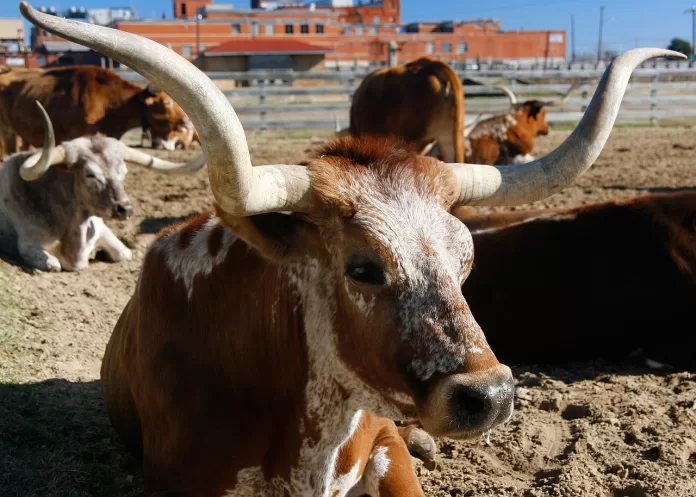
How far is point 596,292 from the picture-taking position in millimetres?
4949

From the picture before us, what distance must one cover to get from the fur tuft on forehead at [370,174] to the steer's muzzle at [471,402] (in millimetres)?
640

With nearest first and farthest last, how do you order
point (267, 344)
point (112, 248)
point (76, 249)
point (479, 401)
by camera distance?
point (479, 401) < point (267, 344) < point (76, 249) < point (112, 248)

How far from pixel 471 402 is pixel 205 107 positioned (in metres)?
1.12

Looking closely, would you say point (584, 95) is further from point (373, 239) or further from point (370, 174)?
point (373, 239)

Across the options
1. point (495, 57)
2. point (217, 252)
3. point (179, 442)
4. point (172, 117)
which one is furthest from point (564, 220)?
point (495, 57)

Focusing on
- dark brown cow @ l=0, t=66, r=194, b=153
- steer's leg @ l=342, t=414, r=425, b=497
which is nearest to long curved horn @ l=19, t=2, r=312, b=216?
steer's leg @ l=342, t=414, r=425, b=497

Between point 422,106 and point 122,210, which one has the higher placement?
point 422,106

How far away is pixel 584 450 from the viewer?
3.80 meters

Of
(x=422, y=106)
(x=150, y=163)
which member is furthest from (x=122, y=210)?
(x=422, y=106)

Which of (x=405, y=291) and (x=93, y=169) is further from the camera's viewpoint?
(x=93, y=169)

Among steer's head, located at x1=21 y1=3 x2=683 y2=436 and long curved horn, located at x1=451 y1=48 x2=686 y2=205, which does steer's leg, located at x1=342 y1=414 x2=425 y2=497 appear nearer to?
steer's head, located at x1=21 y1=3 x2=683 y2=436

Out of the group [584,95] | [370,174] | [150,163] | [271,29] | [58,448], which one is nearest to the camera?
[370,174]

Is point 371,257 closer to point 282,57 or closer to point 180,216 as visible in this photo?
point 180,216

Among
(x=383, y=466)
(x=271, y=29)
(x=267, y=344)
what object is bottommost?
(x=383, y=466)
